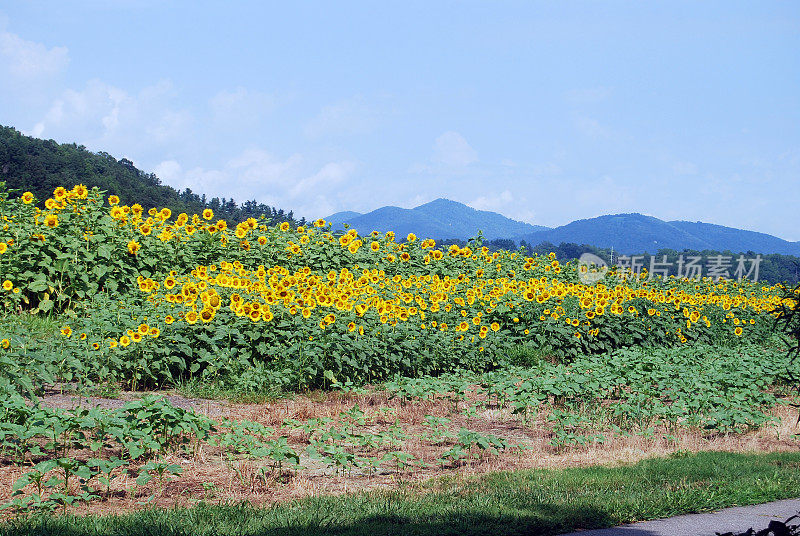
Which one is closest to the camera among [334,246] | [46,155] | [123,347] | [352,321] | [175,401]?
[175,401]

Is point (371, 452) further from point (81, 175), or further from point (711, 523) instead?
point (81, 175)

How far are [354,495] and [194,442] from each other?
1572 mm

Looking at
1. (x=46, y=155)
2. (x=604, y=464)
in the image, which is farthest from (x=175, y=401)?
(x=46, y=155)

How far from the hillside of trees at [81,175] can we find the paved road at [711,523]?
2798cm

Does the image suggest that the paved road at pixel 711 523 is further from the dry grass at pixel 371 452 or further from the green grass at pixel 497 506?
the dry grass at pixel 371 452

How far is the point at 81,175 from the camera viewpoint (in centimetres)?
4288

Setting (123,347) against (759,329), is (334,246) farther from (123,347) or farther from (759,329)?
(759,329)

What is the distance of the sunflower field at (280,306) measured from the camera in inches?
307

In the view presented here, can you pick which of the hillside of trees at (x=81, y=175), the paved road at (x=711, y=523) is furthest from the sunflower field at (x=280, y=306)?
the hillside of trees at (x=81, y=175)

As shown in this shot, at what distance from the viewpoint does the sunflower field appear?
307 inches

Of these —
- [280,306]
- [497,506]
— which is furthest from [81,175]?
[497,506]

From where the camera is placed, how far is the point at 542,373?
8.60 m

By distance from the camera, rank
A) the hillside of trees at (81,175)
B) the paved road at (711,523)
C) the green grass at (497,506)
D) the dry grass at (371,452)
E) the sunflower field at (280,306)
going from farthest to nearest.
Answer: the hillside of trees at (81,175), the sunflower field at (280,306), the dry grass at (371,452), the paved road at (711,523), the green grass at (497,506)

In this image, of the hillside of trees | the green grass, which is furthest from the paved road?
the hillside of trees
